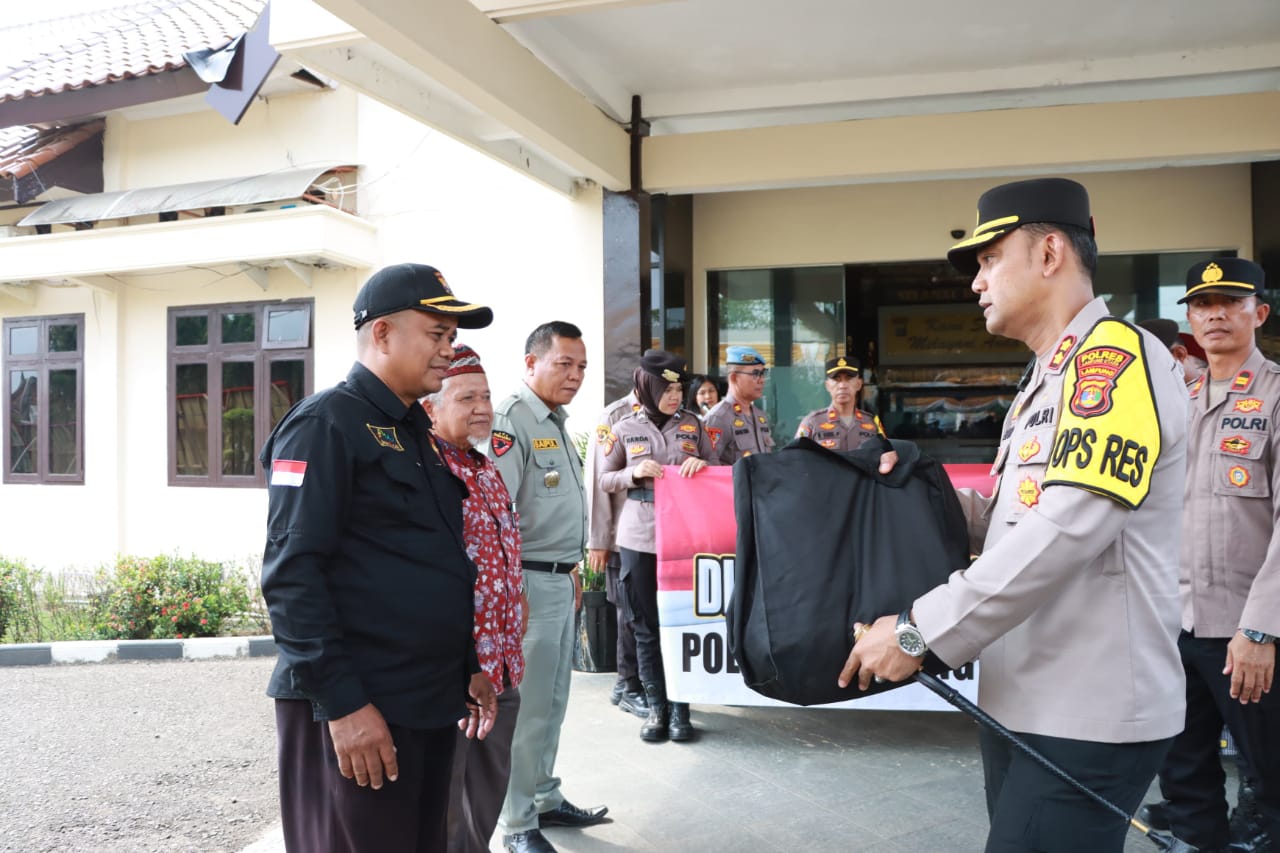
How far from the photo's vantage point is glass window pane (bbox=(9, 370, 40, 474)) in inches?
456

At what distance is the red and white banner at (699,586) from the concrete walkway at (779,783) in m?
0.28

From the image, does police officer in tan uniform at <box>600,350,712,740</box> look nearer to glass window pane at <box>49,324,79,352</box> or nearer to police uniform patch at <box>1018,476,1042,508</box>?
police uniform patch at <box>1018,476,1042,508</box>

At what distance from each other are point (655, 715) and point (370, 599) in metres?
3.02

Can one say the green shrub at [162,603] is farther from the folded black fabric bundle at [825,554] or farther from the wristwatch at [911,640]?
the wristwatch at [911,640]

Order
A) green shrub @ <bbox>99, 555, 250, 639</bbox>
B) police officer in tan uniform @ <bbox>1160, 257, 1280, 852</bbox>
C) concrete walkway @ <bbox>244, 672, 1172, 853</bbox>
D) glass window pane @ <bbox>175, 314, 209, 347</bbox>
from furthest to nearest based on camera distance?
glass window pane @ <bbox>175, 314, 209, 347</bbox>
green shrub @ <bbox>99, 555, 250, 639</bbox>
concrete walkway @ <bbox>244, 672, 1172, 853</bbox>
police officer in tan uniform @ <bbox>1160, 257, 1280, 852</bbox>

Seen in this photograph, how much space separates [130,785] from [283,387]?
652cm

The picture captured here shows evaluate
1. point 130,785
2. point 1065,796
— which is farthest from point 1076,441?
point 130,785

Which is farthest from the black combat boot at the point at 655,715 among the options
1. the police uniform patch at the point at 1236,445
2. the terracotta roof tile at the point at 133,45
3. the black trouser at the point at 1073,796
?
the terracotta roof tile at the point at 133,45

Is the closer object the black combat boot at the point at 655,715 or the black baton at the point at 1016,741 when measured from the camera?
the black baton at the point at 1016,741

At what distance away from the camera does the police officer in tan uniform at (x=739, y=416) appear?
19.5ft

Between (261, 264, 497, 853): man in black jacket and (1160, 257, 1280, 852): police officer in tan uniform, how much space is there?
2.34 m

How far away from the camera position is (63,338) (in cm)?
1133

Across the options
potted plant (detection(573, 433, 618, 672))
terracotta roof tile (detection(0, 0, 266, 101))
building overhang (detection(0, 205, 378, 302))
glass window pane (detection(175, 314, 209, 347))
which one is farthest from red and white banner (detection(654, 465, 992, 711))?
glass window pane (detection(175, 314, 209, 347))

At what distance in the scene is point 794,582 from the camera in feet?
5.98
